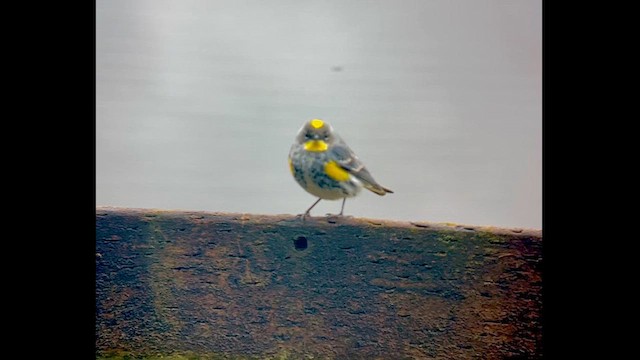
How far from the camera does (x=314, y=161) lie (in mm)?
4086

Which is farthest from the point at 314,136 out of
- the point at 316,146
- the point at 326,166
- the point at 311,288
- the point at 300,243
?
the point at 311,288

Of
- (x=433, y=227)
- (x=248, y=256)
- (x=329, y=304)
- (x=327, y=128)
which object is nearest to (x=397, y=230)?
(x=433, y=227)

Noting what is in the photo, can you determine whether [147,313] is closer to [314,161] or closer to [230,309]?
[230,309]

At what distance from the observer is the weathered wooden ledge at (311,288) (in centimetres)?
329

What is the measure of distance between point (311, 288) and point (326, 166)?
36.3 inches

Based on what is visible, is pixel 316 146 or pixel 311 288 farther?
pixel 316 146

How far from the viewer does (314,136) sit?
417 cm

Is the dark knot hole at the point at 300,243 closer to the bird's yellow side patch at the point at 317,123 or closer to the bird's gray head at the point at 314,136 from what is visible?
the bird's gray head at the point at 314,136

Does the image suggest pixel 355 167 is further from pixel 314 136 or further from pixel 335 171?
pixel 314 136

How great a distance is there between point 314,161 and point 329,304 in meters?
1.00

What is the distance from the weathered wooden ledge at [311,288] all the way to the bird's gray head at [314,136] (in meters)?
0.76

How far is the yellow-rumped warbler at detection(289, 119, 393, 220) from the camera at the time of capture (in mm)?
4090

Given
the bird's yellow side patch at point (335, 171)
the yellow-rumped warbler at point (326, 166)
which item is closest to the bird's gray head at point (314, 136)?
the yellow-rumped warbler at point (326, 166)

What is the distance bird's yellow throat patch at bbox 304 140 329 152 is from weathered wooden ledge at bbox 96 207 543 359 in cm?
73
